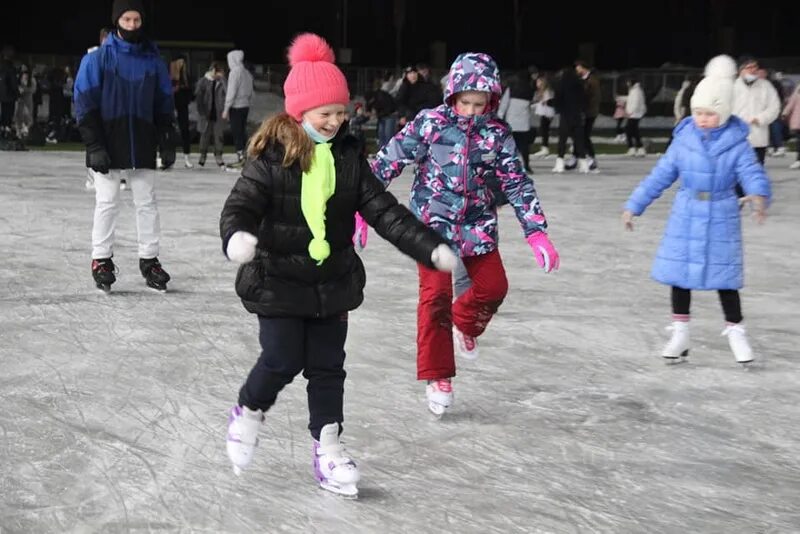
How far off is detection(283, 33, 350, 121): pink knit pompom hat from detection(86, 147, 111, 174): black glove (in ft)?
11.2

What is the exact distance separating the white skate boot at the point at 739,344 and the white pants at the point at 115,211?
10.9 ft

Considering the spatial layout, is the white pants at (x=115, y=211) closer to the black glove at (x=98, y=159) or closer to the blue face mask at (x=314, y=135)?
the black glove at (x=98, y=159)

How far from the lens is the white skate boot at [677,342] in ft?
19.1

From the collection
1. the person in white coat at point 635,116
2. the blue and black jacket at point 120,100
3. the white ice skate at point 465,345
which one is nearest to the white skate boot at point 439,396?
the white ice skate at point 465,345

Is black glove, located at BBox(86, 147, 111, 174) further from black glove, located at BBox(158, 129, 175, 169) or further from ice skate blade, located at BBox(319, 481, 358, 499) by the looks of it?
ice skate blade, located at BBox(319, 481, 358, 499)

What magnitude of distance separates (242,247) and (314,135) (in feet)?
1.63

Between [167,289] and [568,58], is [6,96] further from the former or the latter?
[568,58]

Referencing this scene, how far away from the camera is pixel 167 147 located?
302 inches

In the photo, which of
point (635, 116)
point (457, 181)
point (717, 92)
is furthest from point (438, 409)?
point (635, 116)

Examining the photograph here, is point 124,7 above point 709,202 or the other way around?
above

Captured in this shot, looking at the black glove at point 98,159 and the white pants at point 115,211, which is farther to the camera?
the white pants at point 115,211

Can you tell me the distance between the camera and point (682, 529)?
3.57 meters

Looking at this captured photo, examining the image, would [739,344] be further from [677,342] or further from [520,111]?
[520,111]

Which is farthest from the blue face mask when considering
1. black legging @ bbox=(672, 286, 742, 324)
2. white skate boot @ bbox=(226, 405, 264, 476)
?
black legging @ bbox=(672, 286, 742, 324)
